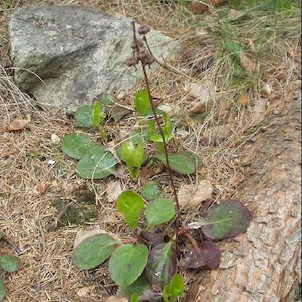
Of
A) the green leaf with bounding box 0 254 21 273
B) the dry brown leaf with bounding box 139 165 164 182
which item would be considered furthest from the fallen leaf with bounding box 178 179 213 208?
the green leaf with bounding box 0 254 21 273

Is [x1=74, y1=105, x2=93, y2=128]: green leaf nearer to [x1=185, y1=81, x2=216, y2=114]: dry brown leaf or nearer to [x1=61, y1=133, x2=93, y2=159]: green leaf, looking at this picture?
[x1=61, y1=133, x2=93, y2=159]: green leaf

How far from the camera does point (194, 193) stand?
212 centimetres

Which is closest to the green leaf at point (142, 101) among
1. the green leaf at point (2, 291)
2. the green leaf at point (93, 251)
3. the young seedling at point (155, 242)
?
the young seedling at point (155, 242)

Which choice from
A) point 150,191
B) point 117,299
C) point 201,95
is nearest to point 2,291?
point 117,299

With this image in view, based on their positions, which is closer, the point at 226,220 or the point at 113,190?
the point at 226,220

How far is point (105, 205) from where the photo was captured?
2.20m

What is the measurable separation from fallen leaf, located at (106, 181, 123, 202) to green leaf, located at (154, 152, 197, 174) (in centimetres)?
19

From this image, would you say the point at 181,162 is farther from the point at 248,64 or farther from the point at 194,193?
the point at 248,64

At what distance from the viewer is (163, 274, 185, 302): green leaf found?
5.95 feet

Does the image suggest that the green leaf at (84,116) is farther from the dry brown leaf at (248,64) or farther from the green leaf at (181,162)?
the dry brown leaf at (248,64)

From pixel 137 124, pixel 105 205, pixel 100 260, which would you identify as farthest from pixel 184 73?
pixel 100 260

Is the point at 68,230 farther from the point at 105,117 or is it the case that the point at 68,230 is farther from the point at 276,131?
the point at 276,131

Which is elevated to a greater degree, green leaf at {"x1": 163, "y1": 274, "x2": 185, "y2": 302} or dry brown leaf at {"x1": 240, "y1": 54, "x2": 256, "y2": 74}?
dry brown leaf at {"x1": 240, "y1": 54, "x2": 256, "y2": 74}

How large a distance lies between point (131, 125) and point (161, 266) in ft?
2.35
